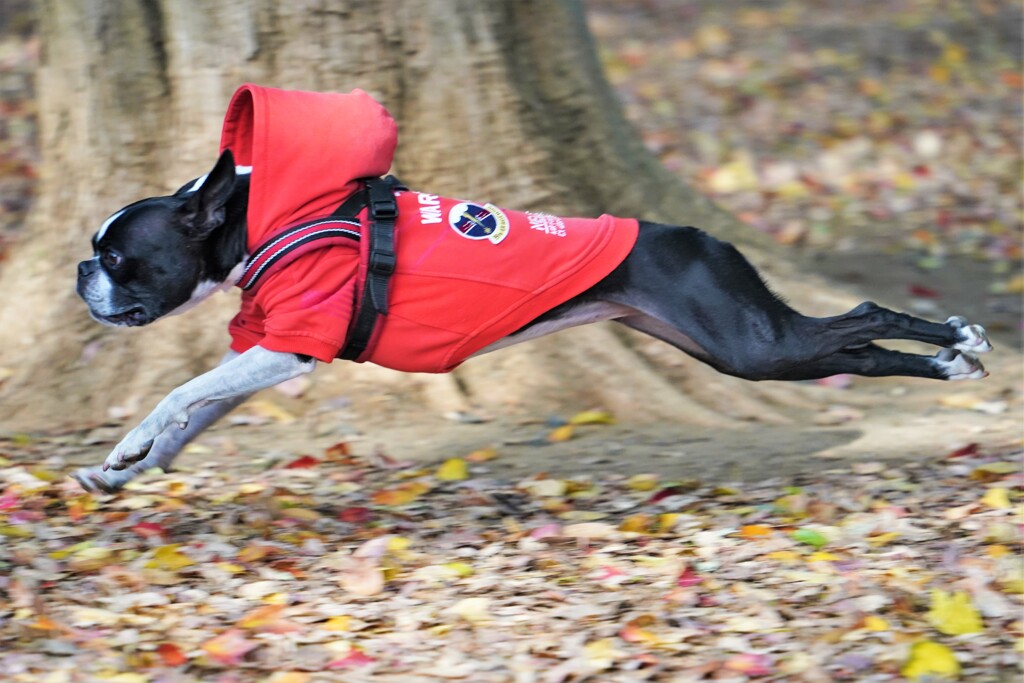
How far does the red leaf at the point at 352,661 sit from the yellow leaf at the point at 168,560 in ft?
2.98

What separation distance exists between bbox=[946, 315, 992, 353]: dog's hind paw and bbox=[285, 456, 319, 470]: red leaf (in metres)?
2.92

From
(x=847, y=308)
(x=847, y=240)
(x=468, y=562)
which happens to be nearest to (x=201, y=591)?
(x=468, y=562)

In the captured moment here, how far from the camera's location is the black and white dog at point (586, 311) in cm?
461

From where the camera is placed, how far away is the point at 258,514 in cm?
507

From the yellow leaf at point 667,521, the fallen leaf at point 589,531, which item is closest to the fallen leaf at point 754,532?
the yellow leaf at point 667,521

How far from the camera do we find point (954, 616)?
400cm

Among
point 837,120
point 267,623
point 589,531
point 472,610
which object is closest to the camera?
Result: point 267,623

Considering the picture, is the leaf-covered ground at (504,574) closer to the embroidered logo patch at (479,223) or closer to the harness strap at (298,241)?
the harness strap at (298,241)

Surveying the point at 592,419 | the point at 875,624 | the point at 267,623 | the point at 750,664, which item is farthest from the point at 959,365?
the point at 267,623

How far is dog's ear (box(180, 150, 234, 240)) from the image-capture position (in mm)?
4535

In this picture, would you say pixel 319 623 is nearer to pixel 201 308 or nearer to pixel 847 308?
pixel 201 308

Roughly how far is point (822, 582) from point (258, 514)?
2.26 m

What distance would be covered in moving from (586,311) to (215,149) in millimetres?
2259

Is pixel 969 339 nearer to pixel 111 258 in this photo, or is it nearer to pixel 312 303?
pixel 312 303
